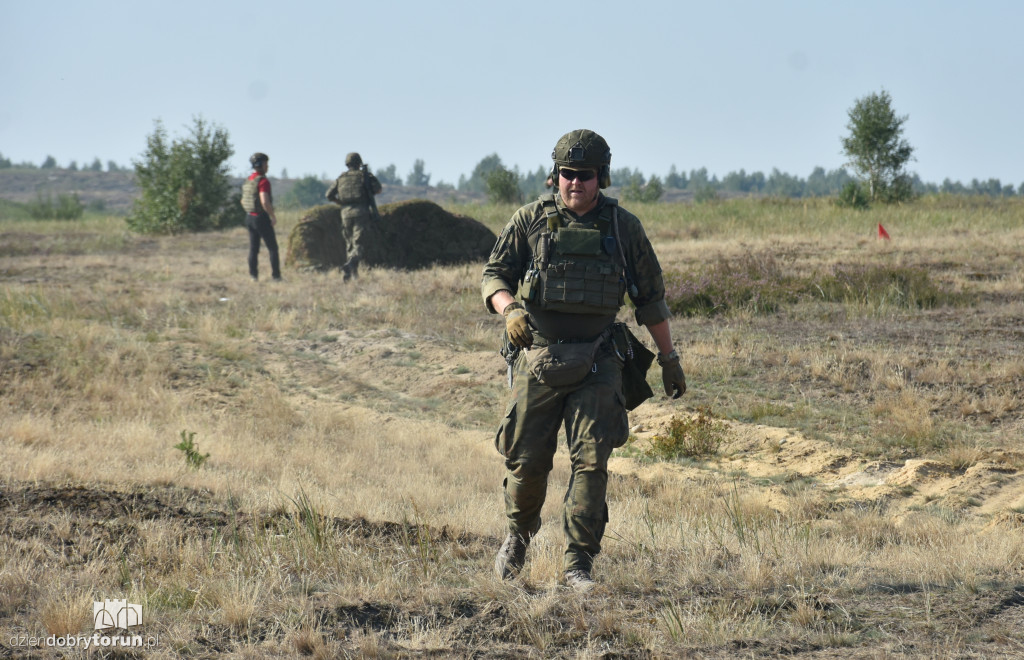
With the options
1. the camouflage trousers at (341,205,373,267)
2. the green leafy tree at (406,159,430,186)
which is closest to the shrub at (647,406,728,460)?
the camouflage trousers at (341,205,373,267)

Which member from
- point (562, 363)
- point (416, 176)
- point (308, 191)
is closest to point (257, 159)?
point (562, 363)

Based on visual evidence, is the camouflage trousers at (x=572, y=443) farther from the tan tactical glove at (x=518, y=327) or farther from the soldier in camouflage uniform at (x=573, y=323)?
the tan tactical glove at (x=518, y=327)

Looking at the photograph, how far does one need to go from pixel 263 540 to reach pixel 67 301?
921 centimetres

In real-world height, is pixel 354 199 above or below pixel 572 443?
above

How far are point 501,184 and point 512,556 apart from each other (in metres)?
34.6

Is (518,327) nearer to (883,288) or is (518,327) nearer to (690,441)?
(690,441)

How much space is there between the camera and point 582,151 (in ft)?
12.7

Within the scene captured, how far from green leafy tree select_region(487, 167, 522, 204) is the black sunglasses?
33885 millimetres

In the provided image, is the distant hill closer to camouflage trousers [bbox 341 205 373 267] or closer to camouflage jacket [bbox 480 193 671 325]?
camouflage trousers [bbox 341 205 373 267]

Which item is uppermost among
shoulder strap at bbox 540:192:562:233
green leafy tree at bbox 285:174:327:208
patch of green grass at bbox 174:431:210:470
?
green leafy tree at bbox 285:174:327:208

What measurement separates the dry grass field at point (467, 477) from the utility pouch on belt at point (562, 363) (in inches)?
32.0

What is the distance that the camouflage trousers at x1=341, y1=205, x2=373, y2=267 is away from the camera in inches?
596

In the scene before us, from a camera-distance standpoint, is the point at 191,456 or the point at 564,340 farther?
the point at 191,456

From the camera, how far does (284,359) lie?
10188mm
